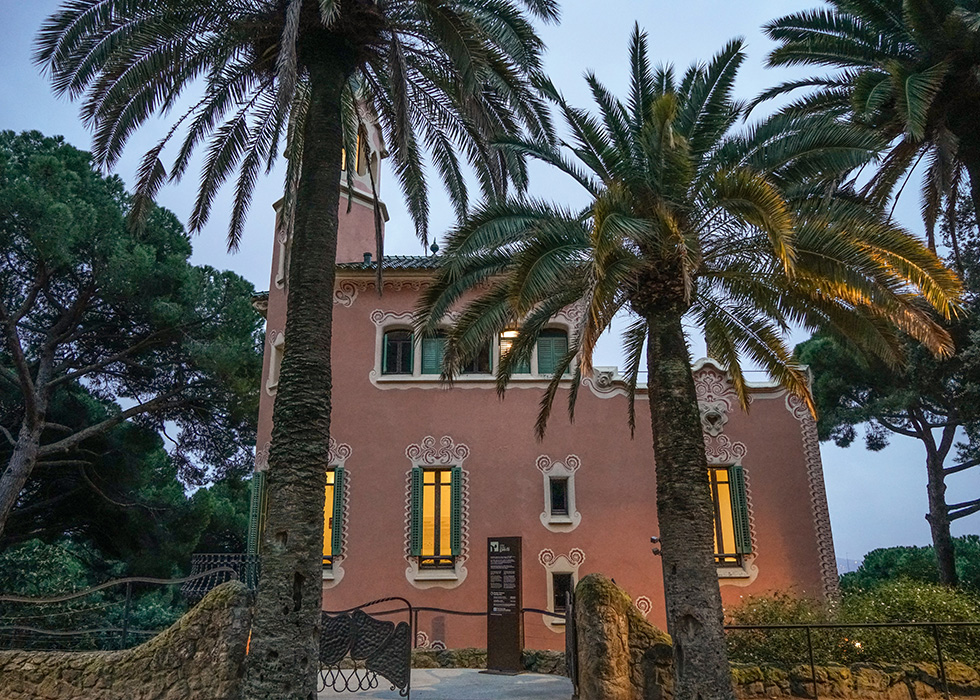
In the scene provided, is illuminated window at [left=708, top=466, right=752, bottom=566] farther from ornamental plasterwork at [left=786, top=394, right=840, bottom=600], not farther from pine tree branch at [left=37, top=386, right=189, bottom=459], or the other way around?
pine tree branch at [left=37, top=386, right=189, bottom=459]

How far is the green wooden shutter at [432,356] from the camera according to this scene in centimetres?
1711

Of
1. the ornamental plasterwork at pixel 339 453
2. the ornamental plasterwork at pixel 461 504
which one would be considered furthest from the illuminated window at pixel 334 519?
the ornamental plasterwork at pixel 461 504

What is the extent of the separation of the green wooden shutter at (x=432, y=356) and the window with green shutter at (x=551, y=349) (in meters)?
2.37

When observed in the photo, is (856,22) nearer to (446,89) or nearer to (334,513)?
(446,89)

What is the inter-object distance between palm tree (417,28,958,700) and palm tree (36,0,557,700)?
143 cm

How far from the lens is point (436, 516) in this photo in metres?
16.0

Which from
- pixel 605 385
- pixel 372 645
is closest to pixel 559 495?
pixel 605 385

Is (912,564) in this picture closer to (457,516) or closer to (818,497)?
(818,497)

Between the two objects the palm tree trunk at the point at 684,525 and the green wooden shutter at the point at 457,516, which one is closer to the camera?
the palm tree trunk at the point at 684,525

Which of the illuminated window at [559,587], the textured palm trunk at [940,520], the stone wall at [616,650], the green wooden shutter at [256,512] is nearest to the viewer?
the stone wall at [616,650]

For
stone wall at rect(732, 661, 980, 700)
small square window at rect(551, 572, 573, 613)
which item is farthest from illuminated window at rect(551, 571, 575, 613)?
stone wall at rect(732, 661, 980, 700)

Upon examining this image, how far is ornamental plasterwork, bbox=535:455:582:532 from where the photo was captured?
15867mm

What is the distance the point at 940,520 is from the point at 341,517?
17.7m

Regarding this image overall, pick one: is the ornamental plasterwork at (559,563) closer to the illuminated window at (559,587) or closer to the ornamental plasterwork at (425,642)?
the illuminated window at (559,587)
